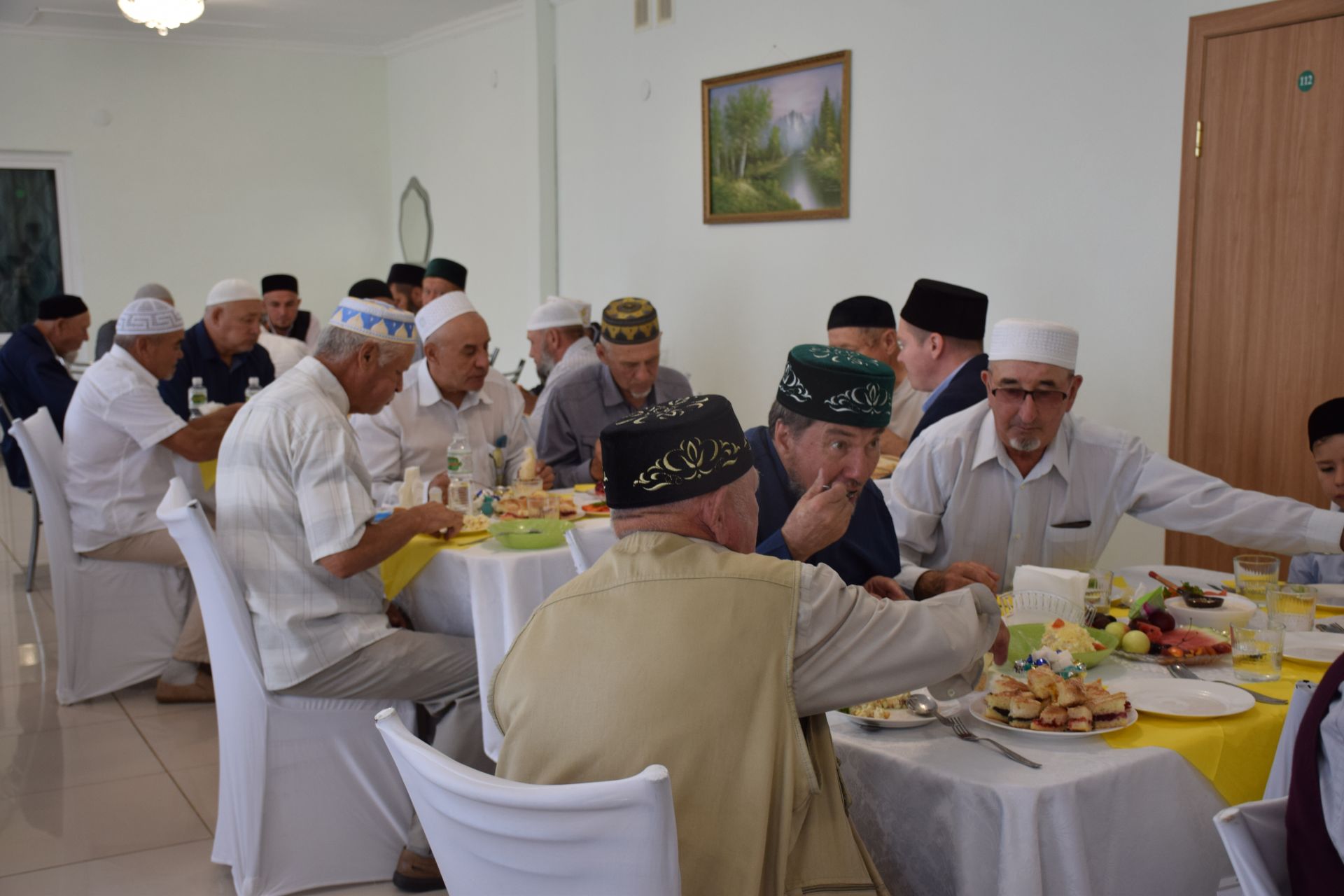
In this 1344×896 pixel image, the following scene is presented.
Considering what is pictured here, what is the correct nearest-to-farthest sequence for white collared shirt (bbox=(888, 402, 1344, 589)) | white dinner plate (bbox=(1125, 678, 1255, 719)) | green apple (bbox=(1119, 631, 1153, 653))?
white dinner plate (bbox=(1125, 678, 1255, 719)), green apple (bbox=(1119, 631, 1153, 653)), white collared shirt (bbox=(888, 402, 1344, 589))

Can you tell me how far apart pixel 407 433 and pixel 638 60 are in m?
4.23

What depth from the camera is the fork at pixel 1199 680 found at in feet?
6.84

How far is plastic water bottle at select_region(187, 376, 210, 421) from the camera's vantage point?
5449mm

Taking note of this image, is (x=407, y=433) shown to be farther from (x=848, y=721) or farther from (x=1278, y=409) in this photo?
(x=1278, y=409)

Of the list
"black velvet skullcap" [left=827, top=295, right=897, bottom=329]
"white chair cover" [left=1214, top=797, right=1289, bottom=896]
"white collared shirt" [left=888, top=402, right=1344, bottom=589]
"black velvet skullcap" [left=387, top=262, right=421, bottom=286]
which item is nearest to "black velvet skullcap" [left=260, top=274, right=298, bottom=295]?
"black velvet skullcap" [left=387, top=262, right=421, bottom=286]

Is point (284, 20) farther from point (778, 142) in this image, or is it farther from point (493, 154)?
point (778, 142)

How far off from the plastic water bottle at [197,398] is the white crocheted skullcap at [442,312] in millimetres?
1623

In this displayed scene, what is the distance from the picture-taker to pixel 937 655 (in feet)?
5.62

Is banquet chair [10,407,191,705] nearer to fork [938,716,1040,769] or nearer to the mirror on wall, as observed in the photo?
fork [938,716,1040,769]

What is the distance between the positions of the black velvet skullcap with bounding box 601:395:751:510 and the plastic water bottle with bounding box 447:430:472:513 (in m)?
2.06

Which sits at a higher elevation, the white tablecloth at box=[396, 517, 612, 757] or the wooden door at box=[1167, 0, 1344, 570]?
the wooden door at box=[1167, 0, 1344, 570]

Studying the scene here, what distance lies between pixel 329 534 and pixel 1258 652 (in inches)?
86.3

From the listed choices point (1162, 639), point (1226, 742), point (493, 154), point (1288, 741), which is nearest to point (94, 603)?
point (1162, 639)

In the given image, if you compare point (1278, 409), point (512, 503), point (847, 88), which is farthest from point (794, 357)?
point (847, 88)
